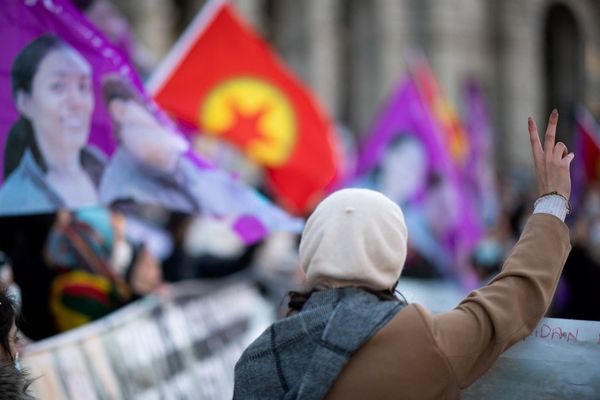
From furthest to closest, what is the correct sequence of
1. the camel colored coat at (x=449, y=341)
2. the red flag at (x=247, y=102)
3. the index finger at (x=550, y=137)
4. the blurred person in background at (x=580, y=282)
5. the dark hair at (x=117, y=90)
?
the blurred person in background at (x=580, y=282), the red flag at (x=247, y=102), the dark hair at (x=117, y=90), the index finger at (x=550, y=137), the camel colored coat at (x=449, y=341)

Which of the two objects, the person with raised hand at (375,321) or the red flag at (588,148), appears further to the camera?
the red flag at (588,148)

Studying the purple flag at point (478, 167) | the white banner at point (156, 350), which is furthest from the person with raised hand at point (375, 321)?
the purple flag at point (478, 167)

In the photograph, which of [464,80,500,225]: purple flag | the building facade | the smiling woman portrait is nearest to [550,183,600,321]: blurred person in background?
[464,80,500,225]: purple flag

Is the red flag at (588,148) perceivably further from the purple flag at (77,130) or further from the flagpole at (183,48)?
the purple flag at (77,130)

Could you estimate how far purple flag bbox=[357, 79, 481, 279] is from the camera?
27.6ft

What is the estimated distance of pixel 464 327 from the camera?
199 centimetres

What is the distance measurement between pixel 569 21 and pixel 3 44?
28421 mm

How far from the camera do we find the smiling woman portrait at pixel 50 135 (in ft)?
11.8

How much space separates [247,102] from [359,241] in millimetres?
4740

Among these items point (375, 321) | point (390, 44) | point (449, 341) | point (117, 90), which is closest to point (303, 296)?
point (375, 321)

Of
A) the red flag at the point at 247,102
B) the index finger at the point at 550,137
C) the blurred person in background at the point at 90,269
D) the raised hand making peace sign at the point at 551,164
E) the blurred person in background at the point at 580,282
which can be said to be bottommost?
the blurred person in background at the point at 580,282

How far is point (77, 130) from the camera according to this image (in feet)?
12.4

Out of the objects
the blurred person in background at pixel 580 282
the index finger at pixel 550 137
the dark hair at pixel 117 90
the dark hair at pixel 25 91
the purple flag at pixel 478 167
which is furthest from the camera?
the purple flag at pixel 478 167

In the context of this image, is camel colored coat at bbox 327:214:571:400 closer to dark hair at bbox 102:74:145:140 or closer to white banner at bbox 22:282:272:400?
white banner at bbox 22:282:272:400
